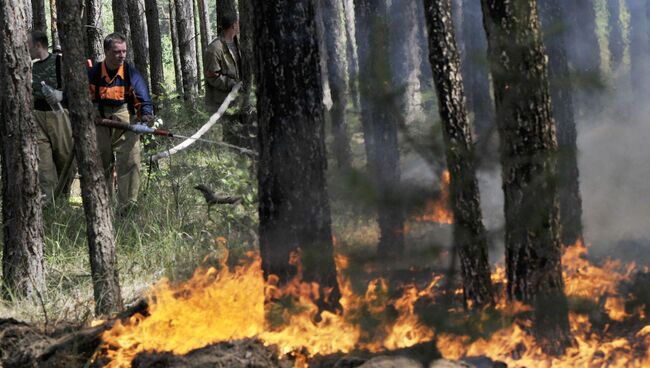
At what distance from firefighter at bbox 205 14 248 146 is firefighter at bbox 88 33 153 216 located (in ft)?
3.77

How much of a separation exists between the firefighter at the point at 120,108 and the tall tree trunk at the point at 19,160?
81.6 inches

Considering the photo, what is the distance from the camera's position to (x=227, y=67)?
38.0 feet

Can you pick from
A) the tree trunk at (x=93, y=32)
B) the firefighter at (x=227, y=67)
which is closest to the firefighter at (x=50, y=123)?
the firefighter at (x=227, y=67)

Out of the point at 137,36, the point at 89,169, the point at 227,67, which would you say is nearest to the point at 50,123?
the point at 227,67

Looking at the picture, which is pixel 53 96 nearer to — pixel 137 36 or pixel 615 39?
pixel 137 36

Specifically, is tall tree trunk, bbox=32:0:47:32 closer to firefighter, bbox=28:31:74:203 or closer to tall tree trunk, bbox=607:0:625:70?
firefighter, bbox=28:31:74:203

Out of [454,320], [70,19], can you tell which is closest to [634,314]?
[454,320]

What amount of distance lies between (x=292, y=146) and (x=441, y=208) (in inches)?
74.0

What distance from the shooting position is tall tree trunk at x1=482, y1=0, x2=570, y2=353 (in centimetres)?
624

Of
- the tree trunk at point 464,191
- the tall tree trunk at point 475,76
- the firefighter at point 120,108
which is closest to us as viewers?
the tree trunk at point 464,191

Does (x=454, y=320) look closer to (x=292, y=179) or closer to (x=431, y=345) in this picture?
(x=431, y=345)

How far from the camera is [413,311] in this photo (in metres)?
6.76

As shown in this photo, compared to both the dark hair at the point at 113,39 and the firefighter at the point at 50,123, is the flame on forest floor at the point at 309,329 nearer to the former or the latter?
the dark hair at the point at 113,39

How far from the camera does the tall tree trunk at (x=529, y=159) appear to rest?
624 centimetres
